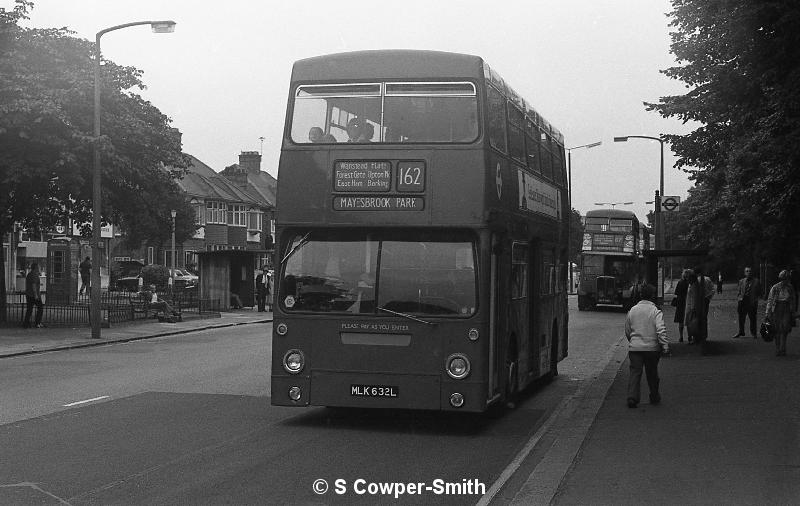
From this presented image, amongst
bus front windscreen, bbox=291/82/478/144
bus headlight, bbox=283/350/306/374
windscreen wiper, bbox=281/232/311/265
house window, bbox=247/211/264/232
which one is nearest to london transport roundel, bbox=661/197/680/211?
bus front windscreen, bbox=291/82/478/144

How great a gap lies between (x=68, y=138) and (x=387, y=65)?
1919 cm

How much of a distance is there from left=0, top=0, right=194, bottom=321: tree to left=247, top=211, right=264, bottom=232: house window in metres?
60.2

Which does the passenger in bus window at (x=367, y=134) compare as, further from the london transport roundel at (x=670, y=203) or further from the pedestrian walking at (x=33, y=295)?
the london transport roundel at (x=670, y=203)

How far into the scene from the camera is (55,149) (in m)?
29.2

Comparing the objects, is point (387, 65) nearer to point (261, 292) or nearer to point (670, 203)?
point (670, 203)

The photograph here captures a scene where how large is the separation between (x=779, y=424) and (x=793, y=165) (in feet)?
33.0

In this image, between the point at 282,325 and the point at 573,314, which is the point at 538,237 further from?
the point at 573,314

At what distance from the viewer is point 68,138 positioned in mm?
29203

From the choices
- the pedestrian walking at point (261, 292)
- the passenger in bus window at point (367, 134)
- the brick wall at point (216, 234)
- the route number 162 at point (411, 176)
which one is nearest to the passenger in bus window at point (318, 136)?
the passenger in bus window at point (367, 134)

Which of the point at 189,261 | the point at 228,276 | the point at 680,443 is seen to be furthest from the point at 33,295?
the point at 189,261

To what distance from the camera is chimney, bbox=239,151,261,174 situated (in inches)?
4156

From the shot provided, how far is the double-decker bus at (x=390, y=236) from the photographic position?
1153cm

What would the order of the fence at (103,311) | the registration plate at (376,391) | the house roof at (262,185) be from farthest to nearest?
1. the house roof at (262,185)
2. the fence at (103,311)
3. the registration plate at (376,391)

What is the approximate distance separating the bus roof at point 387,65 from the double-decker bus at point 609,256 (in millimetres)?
34562
